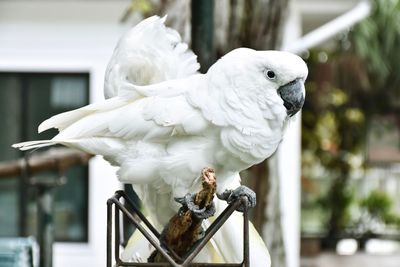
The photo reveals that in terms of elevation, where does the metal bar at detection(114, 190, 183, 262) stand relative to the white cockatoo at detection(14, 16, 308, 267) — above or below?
below

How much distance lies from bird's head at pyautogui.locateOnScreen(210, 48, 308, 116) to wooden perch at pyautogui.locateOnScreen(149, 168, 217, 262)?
0.55 feet

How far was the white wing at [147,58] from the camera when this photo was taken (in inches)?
78.0

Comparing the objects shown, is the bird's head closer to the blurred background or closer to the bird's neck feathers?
the bird's neck feathers

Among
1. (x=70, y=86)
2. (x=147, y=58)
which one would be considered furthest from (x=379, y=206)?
(x=147, y=58)

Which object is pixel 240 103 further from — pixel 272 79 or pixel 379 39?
pixel 379 39

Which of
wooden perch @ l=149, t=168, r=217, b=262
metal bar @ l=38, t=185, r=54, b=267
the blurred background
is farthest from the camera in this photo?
metal bar @ l=38, t=185, r=54, b=267

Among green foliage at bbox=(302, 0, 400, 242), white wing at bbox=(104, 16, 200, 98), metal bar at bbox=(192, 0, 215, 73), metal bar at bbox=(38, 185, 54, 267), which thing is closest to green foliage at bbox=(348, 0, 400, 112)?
green foliage at bbox=(302, 0, 400, 242)

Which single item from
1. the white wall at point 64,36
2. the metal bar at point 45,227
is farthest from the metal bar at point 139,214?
the white wall at point 64,36

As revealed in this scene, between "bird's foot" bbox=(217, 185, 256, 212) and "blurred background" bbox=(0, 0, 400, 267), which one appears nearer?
"bird's foot" bbox=(217, 185, 256, 212)

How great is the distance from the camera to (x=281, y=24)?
12.3ft

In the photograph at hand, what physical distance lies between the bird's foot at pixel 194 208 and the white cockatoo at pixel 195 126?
4cm

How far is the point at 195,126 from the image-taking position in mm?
1763

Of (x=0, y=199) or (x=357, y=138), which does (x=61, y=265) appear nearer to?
(x=0, y=199)

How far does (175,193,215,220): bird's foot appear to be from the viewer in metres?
1.74
